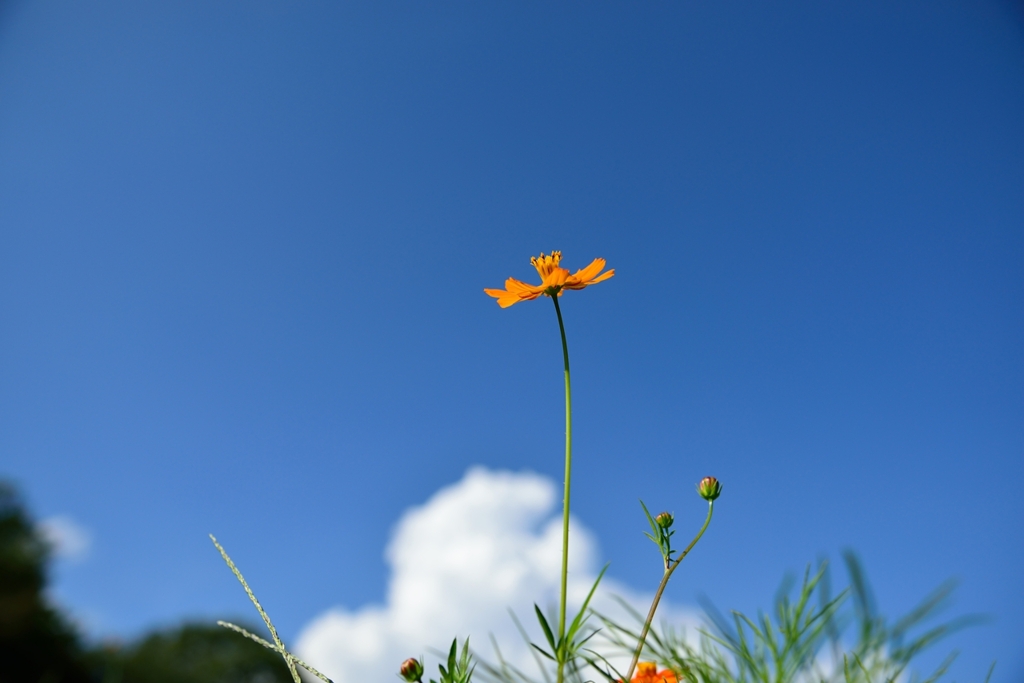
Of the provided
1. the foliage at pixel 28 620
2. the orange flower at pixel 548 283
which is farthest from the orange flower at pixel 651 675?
the foliage at pixel 28 620

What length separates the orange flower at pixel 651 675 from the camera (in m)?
0.79

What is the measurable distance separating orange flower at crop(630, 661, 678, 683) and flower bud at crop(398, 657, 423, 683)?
0.32 m

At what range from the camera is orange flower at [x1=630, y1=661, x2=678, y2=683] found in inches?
31.2

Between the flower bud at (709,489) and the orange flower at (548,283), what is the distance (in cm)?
53

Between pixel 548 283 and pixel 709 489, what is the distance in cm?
61

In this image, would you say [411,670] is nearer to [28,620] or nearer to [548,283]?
[548,283]

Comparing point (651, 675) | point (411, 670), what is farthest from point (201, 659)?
point (651, 675)

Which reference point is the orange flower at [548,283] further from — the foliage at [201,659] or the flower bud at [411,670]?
the foliage at [201,659]

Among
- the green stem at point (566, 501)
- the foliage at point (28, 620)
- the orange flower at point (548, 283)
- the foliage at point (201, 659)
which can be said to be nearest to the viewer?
the green stem at point (566, 501)

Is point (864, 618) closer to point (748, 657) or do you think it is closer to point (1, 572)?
point (748, 657)

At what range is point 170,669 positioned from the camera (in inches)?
453

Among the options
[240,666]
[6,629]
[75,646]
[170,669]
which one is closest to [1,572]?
[6,629]

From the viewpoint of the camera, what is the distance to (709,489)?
1004 mm

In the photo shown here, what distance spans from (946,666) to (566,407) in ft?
1.93
